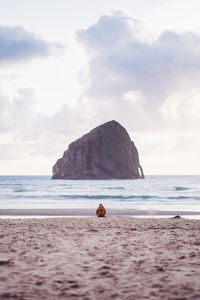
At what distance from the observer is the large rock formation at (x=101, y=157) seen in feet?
368

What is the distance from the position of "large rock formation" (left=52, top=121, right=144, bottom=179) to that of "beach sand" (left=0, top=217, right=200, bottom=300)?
4011 inches

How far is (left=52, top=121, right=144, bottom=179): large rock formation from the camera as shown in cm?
11206

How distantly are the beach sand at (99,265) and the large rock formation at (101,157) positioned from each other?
102 m

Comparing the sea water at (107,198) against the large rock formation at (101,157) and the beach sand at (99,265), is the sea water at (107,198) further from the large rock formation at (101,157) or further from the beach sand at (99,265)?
the large rock formation at (101,157)

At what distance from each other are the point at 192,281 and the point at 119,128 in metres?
119

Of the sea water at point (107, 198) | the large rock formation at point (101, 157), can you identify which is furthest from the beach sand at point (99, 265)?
the large rock formation at point (101, 157)

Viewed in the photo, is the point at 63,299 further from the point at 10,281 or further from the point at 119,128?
the point at 119,128

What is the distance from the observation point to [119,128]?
123m

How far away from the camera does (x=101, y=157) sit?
11406cm

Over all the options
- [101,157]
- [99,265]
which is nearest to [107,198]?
[99,265]

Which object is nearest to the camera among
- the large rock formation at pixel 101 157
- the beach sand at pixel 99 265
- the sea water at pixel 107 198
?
the beach sand at pixel 99 265

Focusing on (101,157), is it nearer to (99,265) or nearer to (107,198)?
(107,198)

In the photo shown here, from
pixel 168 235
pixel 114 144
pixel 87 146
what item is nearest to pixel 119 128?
pixel 114 144

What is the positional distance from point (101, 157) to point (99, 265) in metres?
109
